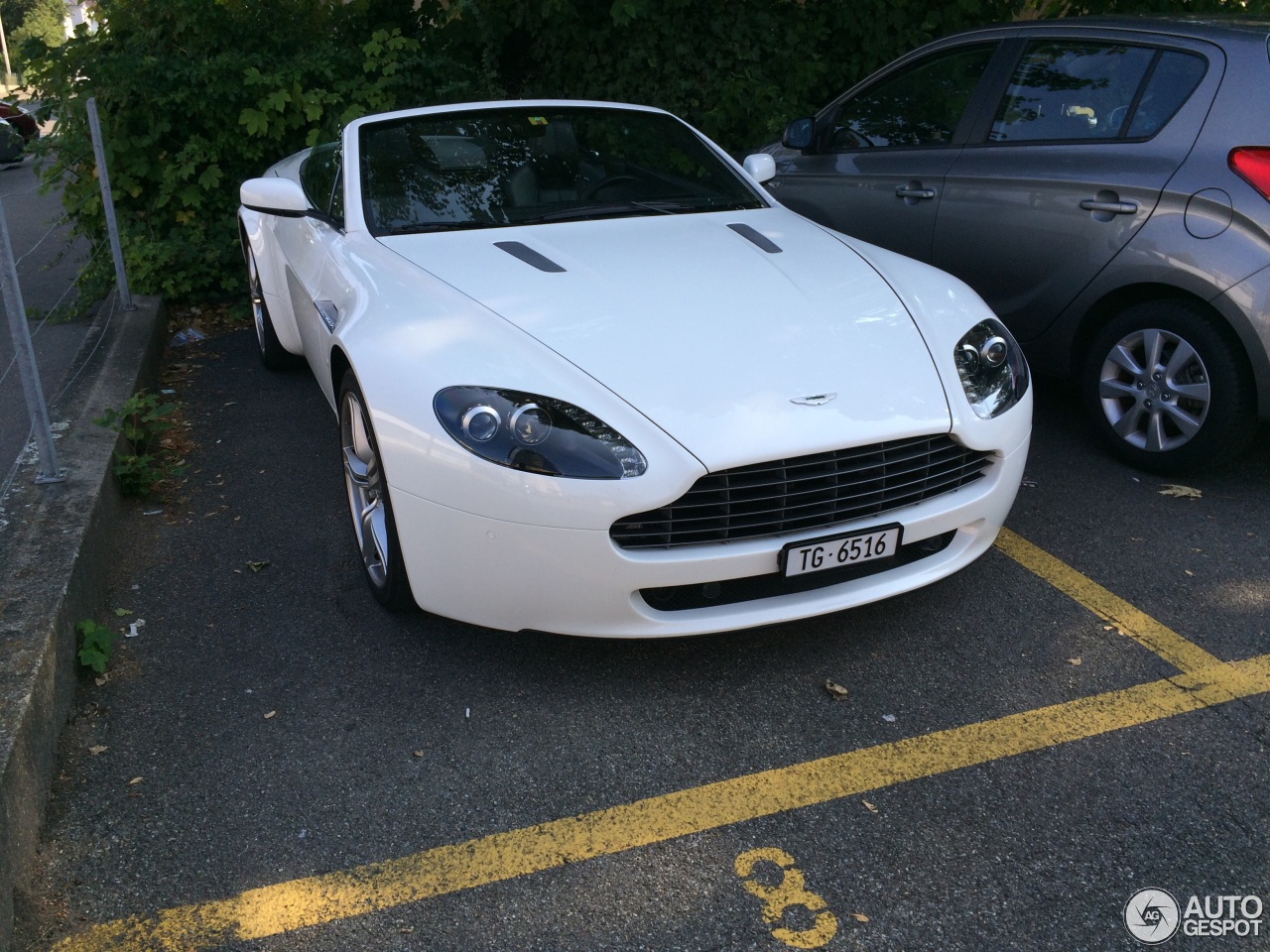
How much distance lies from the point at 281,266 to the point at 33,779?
2.95m

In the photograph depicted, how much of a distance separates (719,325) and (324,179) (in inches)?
91.6

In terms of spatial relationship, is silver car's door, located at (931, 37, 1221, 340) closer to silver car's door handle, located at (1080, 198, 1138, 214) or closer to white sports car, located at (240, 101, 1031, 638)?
silver car's door handle, located at (1080, 198, 1138, 214)

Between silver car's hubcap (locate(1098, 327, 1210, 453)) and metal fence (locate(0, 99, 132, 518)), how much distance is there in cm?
397

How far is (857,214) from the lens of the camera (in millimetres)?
5562

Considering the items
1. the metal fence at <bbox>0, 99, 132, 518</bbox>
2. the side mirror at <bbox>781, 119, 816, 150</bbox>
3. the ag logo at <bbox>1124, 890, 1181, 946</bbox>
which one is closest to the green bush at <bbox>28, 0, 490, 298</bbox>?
the metal fence at <bbox>0, 99, 132, 518</bbox>

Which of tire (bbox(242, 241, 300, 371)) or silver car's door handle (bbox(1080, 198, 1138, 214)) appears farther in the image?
tire (bbox(242, 241, 300, 371))

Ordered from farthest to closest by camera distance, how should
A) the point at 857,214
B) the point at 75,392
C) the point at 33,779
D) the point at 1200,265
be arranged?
the point at 857,214 → the point at 75,392 → the point at 1200,265 → the point at 33,779

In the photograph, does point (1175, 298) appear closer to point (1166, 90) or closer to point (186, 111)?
point (1166, 90)

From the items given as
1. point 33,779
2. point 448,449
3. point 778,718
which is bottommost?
point 778,718

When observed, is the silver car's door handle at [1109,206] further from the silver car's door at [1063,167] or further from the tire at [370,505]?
the tire at [370,505]

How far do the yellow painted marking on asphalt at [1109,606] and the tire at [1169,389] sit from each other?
83 cm

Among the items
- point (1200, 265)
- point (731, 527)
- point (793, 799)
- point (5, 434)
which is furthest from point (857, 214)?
point (5, 434)

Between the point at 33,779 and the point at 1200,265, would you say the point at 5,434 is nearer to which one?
the point at 33,779

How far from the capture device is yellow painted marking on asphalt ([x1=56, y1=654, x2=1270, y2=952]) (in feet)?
7.67
